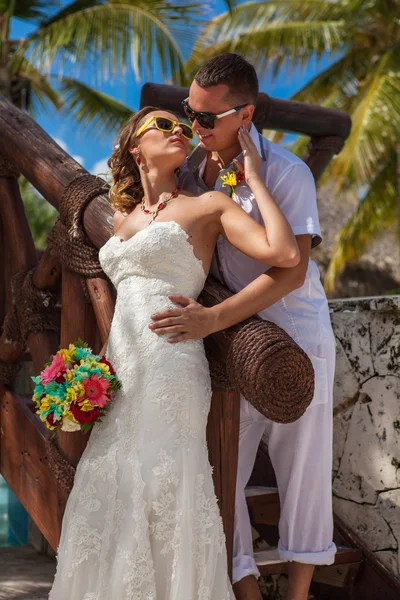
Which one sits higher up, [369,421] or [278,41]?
[369,421]

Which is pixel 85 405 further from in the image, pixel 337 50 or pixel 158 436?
pixel 337 50

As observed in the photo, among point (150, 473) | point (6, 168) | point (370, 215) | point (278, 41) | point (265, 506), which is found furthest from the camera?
point (278, 41)

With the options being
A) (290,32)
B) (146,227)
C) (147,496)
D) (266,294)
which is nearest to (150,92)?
(146,227)

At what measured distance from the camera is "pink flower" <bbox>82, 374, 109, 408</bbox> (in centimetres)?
260

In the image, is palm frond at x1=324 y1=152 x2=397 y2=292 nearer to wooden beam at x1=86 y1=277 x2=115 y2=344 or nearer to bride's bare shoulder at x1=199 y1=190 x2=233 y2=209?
wooden beam at x1=86 y1=277 x2=115 y2=344

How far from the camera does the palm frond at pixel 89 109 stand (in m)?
17.9

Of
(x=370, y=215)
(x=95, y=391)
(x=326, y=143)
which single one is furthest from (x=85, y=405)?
(x=370, y=215)

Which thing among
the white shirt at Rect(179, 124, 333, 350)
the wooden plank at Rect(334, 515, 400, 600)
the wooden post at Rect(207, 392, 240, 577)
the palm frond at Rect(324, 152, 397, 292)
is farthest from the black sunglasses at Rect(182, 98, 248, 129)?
the palm frond at Rect(324, 152, 397, 292)

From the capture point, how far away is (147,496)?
2504 mm

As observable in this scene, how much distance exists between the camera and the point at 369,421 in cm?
339

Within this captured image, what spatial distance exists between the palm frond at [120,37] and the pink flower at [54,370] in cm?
1296

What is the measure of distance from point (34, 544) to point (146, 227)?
301 centimetres

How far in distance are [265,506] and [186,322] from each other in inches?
48.9

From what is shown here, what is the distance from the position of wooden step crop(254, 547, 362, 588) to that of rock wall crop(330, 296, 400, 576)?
0.12 m
